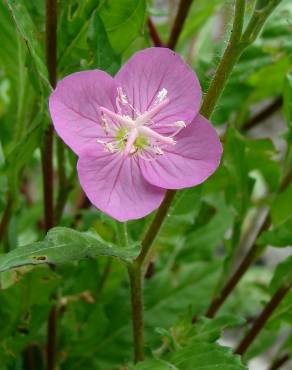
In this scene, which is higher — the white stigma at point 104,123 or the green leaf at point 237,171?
the white stigma at point 104,123

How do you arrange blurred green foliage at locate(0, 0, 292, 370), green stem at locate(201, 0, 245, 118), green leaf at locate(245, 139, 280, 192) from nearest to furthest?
green stem at locate(201, 0, 245, 118) → blurred green foliage at locate(0, 0, 292, 370) → green leaf at locate(245, 139, 280, 192)

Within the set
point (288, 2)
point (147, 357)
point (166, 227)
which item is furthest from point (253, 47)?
point (147, 357)

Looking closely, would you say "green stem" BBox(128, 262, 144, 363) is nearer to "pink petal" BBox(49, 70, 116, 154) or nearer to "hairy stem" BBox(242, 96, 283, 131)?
"pink petal" BBox(49, 70, 116, 154)

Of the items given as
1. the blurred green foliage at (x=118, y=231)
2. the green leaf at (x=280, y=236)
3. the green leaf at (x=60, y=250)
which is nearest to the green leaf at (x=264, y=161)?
the blurred green foliage at (x=118, y=231)

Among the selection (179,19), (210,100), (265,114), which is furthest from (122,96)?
(265,114)

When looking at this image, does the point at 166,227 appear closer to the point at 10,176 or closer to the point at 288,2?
the point at 10,176

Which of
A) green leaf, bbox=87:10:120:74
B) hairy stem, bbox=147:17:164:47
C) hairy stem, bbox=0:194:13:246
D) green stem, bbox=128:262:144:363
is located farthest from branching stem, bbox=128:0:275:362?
hairy stem, bbox=147:17:164:47

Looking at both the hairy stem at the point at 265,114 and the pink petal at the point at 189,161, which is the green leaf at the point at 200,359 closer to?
the pink petal at the point at 189,161
